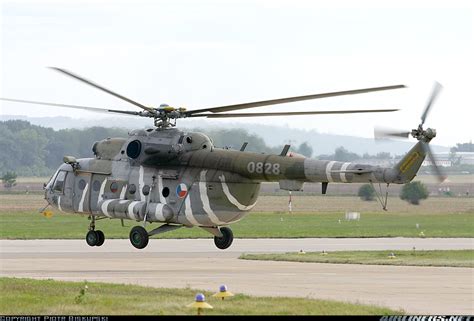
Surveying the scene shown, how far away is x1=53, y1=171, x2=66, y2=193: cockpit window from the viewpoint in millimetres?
37344

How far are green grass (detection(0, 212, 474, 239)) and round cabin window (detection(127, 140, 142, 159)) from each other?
761 inches

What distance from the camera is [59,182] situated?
37.5 meters

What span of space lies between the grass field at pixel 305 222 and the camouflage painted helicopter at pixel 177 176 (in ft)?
59.5

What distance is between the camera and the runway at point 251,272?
27922mm

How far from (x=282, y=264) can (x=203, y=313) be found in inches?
580

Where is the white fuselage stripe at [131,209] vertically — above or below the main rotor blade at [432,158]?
below

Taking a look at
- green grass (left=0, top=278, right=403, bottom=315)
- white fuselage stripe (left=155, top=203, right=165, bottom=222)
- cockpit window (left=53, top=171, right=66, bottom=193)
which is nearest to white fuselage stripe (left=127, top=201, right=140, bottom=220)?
white fuselage stripe (left=155, top=203, right=165, bottom=222)

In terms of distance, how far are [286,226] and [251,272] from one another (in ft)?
96.2

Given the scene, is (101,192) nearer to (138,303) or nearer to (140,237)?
(140,237)

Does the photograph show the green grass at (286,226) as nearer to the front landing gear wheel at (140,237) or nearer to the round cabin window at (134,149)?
the round cabin window at (134,149)

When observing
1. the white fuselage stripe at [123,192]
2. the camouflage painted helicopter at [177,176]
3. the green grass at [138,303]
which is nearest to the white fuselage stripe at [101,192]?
the camouflage painted helicopter at [177,176]

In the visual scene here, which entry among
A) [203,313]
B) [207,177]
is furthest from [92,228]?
[203,313]

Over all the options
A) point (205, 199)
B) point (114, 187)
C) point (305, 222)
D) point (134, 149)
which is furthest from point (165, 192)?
point (305, 222)

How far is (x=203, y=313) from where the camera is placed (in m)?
23.5
